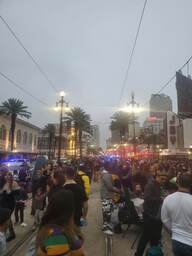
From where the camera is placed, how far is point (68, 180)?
6539 mm

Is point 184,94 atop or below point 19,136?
below

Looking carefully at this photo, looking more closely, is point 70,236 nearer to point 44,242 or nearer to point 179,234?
point 44,242

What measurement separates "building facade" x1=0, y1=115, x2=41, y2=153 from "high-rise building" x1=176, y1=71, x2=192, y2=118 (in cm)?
4540

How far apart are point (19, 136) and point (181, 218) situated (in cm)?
7623

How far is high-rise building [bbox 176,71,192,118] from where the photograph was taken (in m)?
17.6

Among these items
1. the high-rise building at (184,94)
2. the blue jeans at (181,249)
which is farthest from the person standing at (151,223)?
the high-rise building at (184,94)

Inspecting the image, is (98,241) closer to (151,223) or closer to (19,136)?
(151,223)

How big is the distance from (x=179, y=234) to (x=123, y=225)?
6.08m

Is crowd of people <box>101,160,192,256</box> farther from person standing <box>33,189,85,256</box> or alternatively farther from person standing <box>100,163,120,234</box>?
person standing <box>33,189,85,256</box>

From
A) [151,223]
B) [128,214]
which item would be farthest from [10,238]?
[151,223]

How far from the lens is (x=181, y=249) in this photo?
3.66m

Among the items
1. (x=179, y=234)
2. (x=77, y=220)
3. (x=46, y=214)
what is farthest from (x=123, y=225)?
(x=46, y=214)

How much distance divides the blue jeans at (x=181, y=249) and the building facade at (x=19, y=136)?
185 ft

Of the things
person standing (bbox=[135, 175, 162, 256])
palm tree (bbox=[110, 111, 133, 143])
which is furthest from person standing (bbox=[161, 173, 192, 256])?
palm tree (bbox=[110, 111, 133, 143])
